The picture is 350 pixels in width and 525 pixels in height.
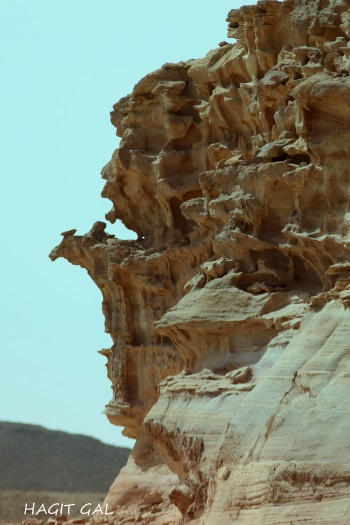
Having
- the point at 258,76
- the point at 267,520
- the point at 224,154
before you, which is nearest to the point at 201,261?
the point at 224,154

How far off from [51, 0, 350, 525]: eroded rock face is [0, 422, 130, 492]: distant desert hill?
11380 millimetres

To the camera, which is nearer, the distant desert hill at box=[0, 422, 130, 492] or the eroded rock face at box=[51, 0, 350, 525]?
the eroded rock face at box=[51, 0, 350, 525]

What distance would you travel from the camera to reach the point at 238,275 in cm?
2402

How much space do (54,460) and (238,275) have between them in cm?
2312

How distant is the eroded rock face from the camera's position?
63.5ft

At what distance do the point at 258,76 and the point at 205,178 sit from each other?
8.58 feet

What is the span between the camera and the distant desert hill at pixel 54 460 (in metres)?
43.2

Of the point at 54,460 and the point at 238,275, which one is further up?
the point at 238,275

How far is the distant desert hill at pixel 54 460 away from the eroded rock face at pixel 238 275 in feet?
37.3

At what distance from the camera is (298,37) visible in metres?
24.8

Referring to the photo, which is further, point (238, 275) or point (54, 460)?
point (54, 460)

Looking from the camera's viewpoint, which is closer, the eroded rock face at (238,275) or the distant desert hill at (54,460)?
the eroded rock face at (238,275)

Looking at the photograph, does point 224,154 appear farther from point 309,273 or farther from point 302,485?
point 302,485

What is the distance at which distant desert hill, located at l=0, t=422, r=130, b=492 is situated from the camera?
142 feet
